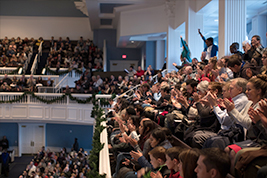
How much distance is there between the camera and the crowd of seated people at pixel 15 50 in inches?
711

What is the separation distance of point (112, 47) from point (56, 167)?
11197mm

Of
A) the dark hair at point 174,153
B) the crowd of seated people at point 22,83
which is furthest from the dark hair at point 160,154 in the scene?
the crowd of seated people at point 22,83

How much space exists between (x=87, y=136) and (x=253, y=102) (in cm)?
1567

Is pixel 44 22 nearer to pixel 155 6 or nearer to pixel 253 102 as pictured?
pixel 155 6

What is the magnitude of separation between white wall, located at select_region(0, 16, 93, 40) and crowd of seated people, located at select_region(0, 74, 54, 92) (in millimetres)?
8323

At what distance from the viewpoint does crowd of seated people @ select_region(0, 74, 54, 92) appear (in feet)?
48.5

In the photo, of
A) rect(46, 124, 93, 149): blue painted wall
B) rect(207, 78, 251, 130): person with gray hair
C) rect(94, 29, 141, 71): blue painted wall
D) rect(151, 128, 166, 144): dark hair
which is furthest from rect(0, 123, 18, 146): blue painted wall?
rect(207, 78, 251, 130): person with gray hair

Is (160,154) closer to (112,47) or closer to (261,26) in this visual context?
(261,26)

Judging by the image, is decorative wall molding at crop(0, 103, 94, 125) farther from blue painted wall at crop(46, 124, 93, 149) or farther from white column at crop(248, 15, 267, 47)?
white column at crop(248, 15, 267, 47)

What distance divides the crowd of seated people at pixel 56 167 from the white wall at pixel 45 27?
446 inches

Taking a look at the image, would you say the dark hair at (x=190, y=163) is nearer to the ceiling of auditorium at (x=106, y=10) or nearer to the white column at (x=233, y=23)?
the white column at (x=233, y=23)

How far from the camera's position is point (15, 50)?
19312mm

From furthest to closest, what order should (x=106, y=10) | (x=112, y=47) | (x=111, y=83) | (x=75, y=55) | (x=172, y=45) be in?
(x=112, y=47) → (x=75, y=55) → (x=106, y=10) → (x=111, y=83) → (x=172, y=45)

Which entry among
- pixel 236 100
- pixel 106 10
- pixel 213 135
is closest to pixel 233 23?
pixel 236 100
